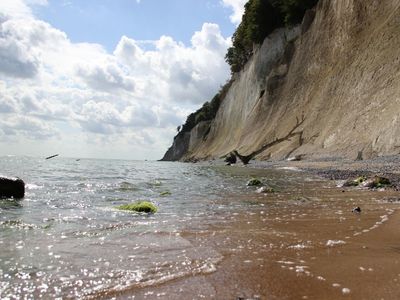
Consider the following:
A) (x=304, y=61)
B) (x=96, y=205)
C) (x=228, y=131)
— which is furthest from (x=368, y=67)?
(x=228, y=131)

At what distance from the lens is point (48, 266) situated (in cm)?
624

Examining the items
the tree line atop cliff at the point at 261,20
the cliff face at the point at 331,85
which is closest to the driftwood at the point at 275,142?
the cliff face at the point at 331,85

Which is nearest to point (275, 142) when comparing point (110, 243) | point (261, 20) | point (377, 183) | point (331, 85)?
point (331, 85)

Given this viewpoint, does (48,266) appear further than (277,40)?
No

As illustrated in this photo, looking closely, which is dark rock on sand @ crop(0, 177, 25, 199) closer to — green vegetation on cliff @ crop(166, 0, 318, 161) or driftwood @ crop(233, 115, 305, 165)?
driftwood @ crop(233, 115, 305, 165)

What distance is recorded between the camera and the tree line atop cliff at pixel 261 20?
5609cm

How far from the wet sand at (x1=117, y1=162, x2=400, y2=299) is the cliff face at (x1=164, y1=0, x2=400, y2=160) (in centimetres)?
1865

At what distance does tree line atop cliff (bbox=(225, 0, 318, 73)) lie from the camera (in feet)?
184

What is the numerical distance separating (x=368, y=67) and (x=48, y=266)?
35.3 m

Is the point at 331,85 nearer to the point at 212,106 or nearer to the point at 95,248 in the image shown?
the point at 95,248

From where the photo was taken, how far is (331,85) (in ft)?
137

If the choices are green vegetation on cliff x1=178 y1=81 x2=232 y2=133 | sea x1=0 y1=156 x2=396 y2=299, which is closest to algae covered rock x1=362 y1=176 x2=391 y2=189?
sea x1=0 y1=156 x2=396 y2=299

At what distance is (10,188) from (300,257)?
12.3 m

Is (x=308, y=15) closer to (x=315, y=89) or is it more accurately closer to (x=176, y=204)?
(x=315, y=89)
